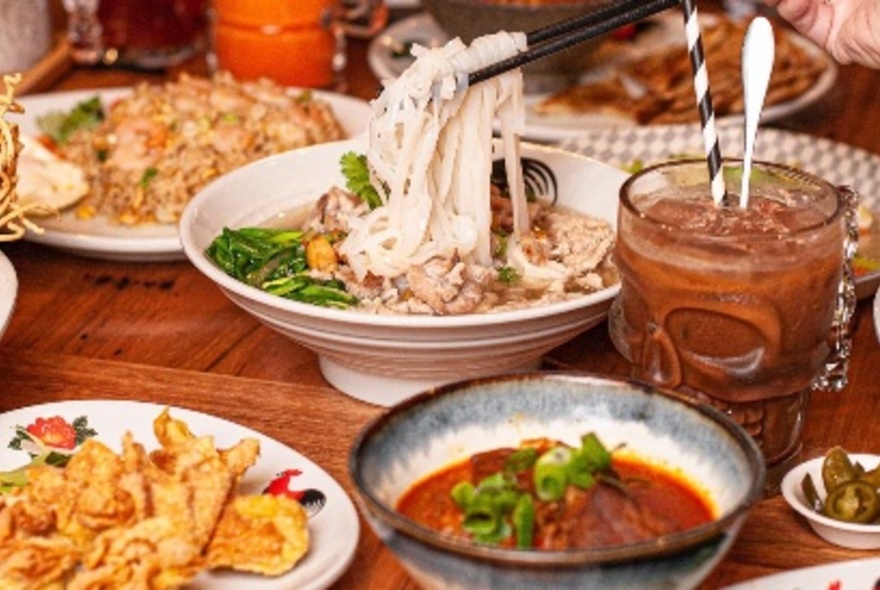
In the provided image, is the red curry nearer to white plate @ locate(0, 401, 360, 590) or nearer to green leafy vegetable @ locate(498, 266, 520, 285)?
white plate @ locate(0, 401, 360, 590)

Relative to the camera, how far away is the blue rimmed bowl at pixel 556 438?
1465 mm

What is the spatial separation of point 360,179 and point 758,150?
3.26 ft

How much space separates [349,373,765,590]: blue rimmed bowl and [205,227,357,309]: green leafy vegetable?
54cm

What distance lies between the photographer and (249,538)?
1720 mm

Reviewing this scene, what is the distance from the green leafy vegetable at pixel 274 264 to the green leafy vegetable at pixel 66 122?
38.2 inches

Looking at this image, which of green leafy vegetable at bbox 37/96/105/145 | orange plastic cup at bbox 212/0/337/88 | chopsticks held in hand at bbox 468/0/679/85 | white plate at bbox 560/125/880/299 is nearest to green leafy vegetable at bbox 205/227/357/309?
chopsticks held in hand at bbox 468/0/679/85

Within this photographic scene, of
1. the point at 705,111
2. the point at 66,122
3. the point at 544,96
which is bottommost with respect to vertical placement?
the point at 544,96

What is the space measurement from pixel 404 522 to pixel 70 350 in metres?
1.13

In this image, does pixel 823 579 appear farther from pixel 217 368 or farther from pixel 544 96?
pixel 544 96

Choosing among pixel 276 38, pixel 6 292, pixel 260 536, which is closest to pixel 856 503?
pixel 260 536

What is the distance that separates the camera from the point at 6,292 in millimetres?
2135

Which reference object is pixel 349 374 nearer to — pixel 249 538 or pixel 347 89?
pixel 249 538

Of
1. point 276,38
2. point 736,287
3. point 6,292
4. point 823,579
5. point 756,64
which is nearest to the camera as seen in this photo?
point 823,579

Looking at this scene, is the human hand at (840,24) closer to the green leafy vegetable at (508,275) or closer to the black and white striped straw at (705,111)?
the black and white striped straw at (705,111)
